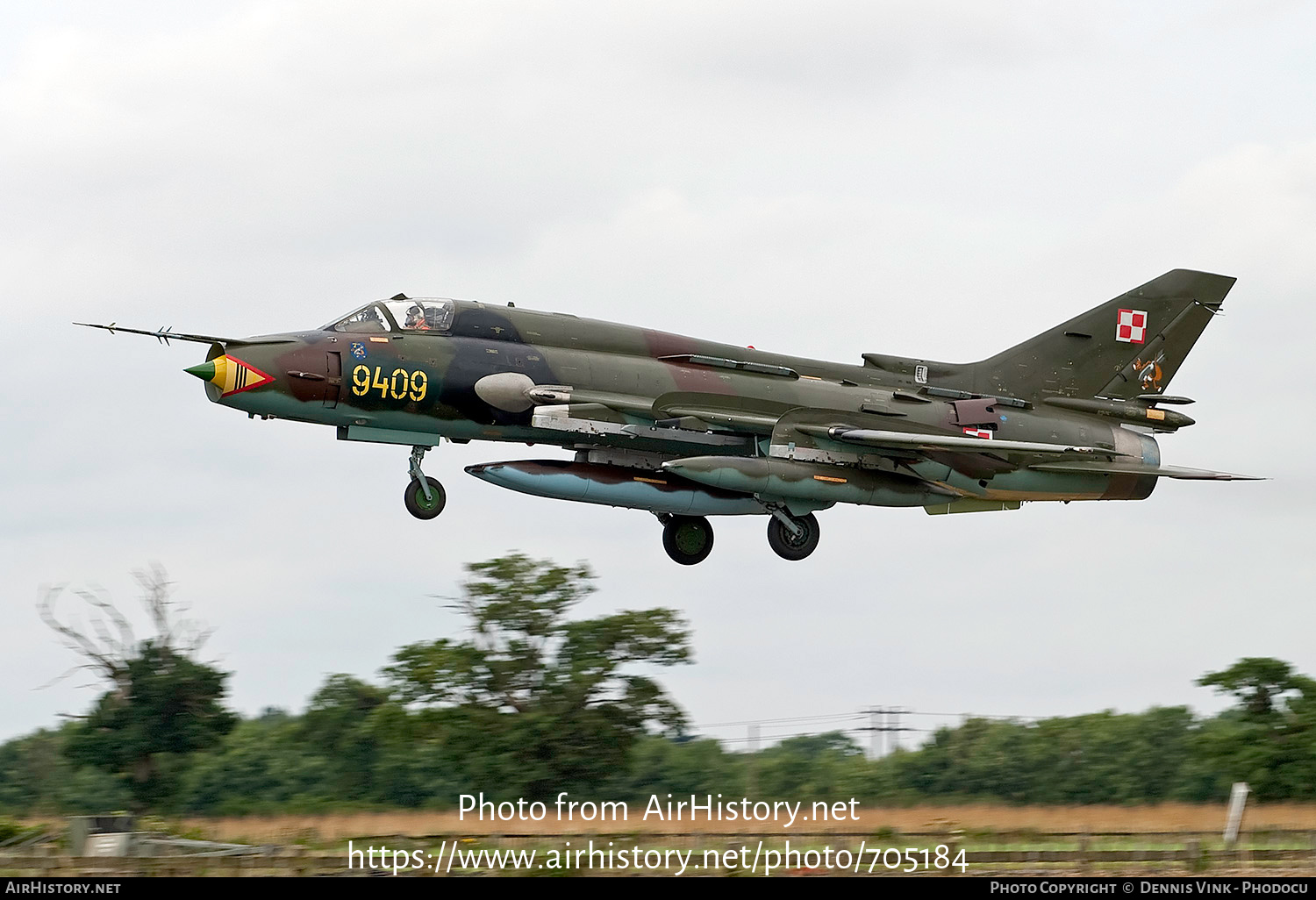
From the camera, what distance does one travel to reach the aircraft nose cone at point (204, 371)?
19953mm

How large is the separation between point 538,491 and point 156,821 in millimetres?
8189

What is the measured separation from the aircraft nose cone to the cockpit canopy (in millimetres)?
1692

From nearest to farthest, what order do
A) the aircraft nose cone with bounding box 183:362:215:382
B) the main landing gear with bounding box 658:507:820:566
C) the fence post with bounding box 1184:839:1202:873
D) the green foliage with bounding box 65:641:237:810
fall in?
the fence post with bounding box 1184:839:1202:873 → the aircraft nose cone with bounding box 183:362:215:382 → the main landing gear with bounding box 658:507:820:566 → the green foliage with bounding box 65:641:237:810

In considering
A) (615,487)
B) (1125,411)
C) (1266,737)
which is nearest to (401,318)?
(615,487)

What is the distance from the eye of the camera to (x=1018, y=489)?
948 inches

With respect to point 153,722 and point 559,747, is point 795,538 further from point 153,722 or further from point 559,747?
point 153,722

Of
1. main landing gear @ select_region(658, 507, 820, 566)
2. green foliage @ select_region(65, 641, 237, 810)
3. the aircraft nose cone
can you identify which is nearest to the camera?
the aircraft nose cone

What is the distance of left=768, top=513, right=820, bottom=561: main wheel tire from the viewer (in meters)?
23.7

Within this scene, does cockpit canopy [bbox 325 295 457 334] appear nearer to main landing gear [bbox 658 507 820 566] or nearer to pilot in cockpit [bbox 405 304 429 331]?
pilot in cockpit [bbox 405 304 429 331]

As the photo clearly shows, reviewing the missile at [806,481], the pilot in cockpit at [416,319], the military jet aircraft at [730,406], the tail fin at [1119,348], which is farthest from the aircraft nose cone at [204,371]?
the tail fin at [1119,348]

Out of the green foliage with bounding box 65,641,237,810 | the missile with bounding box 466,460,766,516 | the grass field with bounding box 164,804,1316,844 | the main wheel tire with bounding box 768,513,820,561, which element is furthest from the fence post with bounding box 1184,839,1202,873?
the green foliage with bounding box 65,641,237,810
